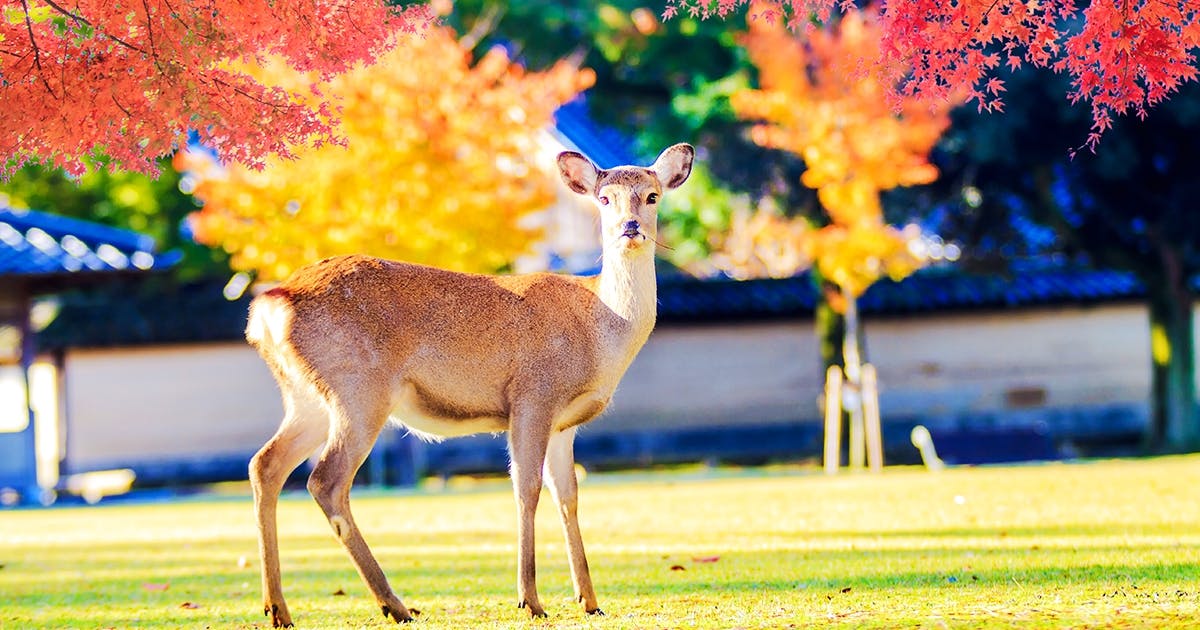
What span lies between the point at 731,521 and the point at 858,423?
1049 centimetres

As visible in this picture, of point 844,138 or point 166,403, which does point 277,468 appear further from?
point 166,403

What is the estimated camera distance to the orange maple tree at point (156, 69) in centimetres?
876

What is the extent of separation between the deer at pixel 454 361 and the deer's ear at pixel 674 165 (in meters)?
0.02

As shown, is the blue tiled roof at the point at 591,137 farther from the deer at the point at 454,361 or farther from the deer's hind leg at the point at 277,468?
the deer's hind leg at the point at 277,468

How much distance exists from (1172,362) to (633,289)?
2155 centimetres

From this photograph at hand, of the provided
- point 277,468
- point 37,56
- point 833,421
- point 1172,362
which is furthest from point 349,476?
point 1172,362

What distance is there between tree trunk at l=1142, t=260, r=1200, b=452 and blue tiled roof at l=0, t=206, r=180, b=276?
16.0 meters

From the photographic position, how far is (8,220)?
83.5 feet

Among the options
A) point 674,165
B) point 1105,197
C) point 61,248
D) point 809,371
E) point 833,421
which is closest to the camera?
point 674,165

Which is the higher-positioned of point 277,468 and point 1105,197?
point 1105,197

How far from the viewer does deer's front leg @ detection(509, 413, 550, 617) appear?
28.1 feet

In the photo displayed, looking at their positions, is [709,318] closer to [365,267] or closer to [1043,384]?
[1043,384]

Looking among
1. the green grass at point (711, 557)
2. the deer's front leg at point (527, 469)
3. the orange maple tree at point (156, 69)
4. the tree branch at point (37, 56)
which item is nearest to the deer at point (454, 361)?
the deer's front leg at point (527, 469)

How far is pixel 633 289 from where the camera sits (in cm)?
898
